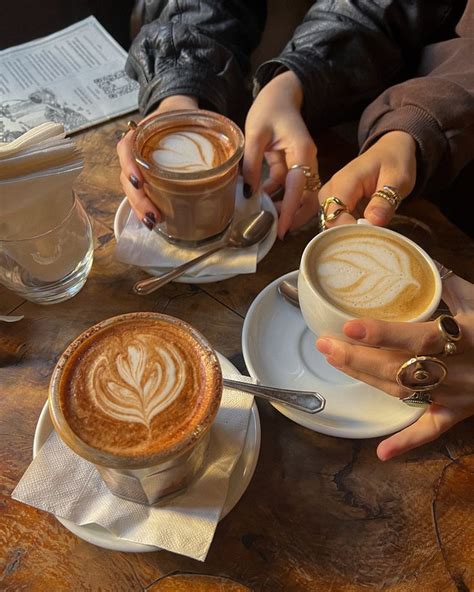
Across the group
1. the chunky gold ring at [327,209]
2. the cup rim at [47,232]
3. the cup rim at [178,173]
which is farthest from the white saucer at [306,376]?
the cup rim at [47,232]

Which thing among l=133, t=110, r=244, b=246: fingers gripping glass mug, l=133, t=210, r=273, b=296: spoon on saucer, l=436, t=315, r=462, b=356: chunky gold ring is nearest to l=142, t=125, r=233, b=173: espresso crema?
l=133, t=110, r=244, b=246: fingers gripping glass mug

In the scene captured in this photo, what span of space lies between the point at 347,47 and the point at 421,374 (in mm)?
819

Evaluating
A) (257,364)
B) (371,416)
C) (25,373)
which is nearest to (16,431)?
(25,373)

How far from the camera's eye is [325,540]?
70 cm

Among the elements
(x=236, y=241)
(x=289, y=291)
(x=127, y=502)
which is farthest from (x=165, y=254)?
(x=127, y=502)

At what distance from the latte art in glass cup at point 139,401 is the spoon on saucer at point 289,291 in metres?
0.25

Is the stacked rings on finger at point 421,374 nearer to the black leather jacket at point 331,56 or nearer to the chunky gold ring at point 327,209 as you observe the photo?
the chunky gold ring at point 327,209

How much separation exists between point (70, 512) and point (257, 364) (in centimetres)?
33

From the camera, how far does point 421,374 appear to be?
714 mm

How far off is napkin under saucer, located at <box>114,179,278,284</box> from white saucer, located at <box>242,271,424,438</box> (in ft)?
0.28

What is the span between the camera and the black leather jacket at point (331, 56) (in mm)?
1141

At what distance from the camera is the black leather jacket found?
3.74 ft

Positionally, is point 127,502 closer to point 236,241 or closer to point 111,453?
point 111,453

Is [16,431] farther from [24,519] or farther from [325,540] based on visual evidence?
[325,540]
